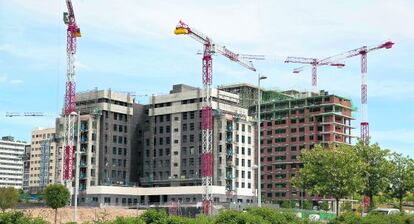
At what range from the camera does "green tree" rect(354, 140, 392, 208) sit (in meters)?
90.6

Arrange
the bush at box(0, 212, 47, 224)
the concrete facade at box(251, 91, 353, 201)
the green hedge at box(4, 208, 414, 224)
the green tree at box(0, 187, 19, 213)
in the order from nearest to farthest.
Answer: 1. the bush at box(0, 212, 47, 224)
2. the green hedge at box(4, 208, 414, 224)
3. the green tree at box(0, 187, 19, 213)
4. the concrete facade at box(251, 91, 353, 201)

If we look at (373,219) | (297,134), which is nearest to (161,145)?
(297,134)

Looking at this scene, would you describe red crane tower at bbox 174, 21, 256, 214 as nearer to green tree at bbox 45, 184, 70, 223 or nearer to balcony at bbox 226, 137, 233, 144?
balcony at bbox 226, 137, 233, 144

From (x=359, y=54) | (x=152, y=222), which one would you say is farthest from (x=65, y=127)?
(x=152, y=222)

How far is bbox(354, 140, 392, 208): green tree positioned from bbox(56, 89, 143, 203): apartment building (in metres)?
78.1

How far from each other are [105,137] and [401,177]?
272 ft

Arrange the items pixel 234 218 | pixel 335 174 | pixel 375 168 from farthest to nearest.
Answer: pixel 375 168 < pixel 335 174 < pixel 234 218

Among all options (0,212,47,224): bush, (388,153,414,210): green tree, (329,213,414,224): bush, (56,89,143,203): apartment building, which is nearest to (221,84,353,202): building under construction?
(56,89,143,203): apartment building

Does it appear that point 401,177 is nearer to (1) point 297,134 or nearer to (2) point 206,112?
(2) point 206,112

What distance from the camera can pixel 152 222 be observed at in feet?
104

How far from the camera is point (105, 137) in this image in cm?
15525

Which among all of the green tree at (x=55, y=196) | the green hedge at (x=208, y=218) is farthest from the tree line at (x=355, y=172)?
the green hedge at (x=208, y=218)

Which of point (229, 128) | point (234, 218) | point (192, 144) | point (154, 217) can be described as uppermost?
point (229, 128)

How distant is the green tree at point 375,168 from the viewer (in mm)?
90562
